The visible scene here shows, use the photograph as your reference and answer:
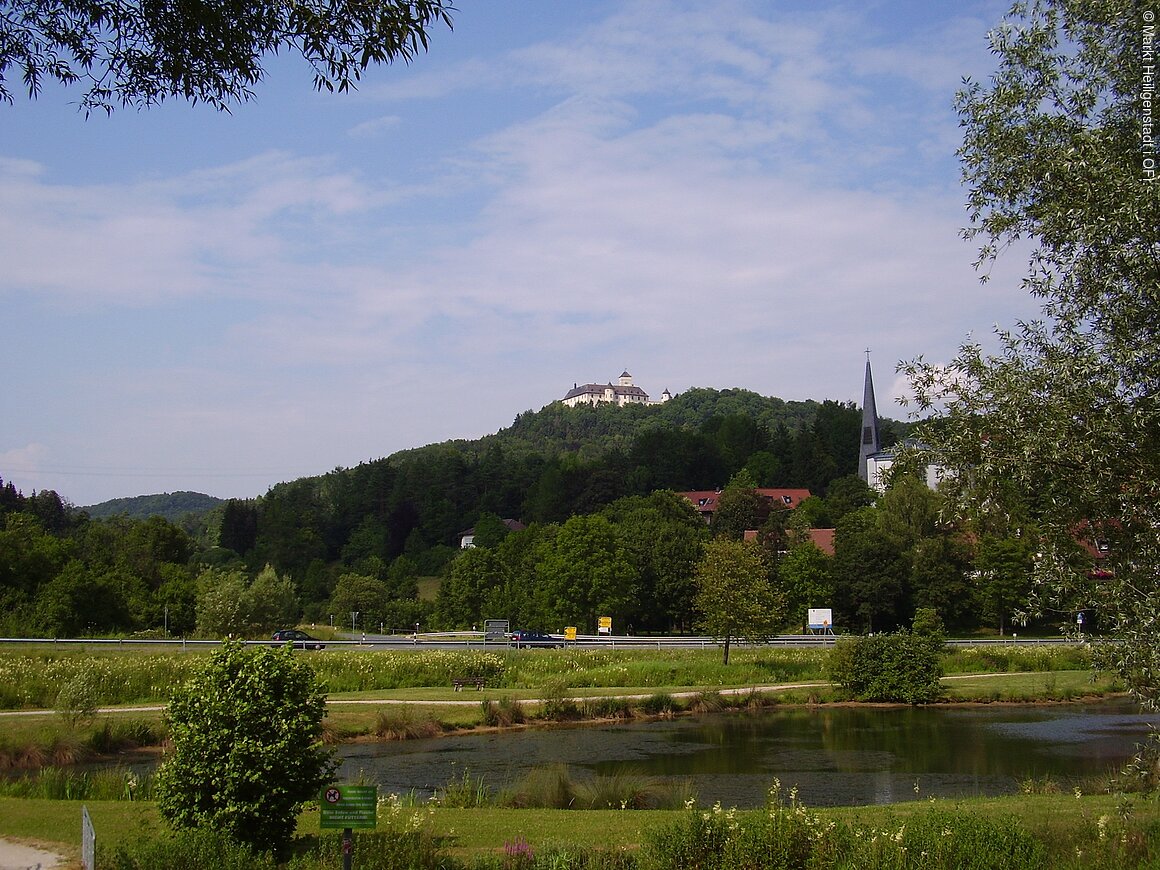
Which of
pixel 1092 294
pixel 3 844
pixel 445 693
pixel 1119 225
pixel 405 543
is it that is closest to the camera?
pixel 1119 225

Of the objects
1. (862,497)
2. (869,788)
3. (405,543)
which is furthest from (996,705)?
(405,543)

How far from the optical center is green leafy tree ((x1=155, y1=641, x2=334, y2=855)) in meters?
11.1

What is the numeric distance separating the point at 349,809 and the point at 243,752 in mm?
1737

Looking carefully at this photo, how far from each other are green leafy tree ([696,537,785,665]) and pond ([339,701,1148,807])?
8.96 m

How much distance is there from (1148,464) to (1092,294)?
6.75ft

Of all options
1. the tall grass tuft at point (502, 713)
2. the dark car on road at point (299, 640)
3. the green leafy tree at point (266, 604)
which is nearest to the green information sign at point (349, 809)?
the tall grass tuft at point (502, 713)

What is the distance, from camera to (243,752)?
11.0 metres

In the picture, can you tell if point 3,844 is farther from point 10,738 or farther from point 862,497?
point 862,497

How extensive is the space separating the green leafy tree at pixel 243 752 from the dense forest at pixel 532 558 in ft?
29.3

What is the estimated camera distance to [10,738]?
23516 millimetres

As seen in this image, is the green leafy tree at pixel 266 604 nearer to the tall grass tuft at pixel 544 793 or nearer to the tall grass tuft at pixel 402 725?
the tall grass tuft at pixel 402 725

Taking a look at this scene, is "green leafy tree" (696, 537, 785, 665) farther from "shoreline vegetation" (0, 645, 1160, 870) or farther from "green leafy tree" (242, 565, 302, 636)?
"green leafy tree" (242, 565, 302, 636)

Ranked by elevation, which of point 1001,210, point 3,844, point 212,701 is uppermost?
point 1001,210

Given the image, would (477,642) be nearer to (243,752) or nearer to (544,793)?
(544,793)
